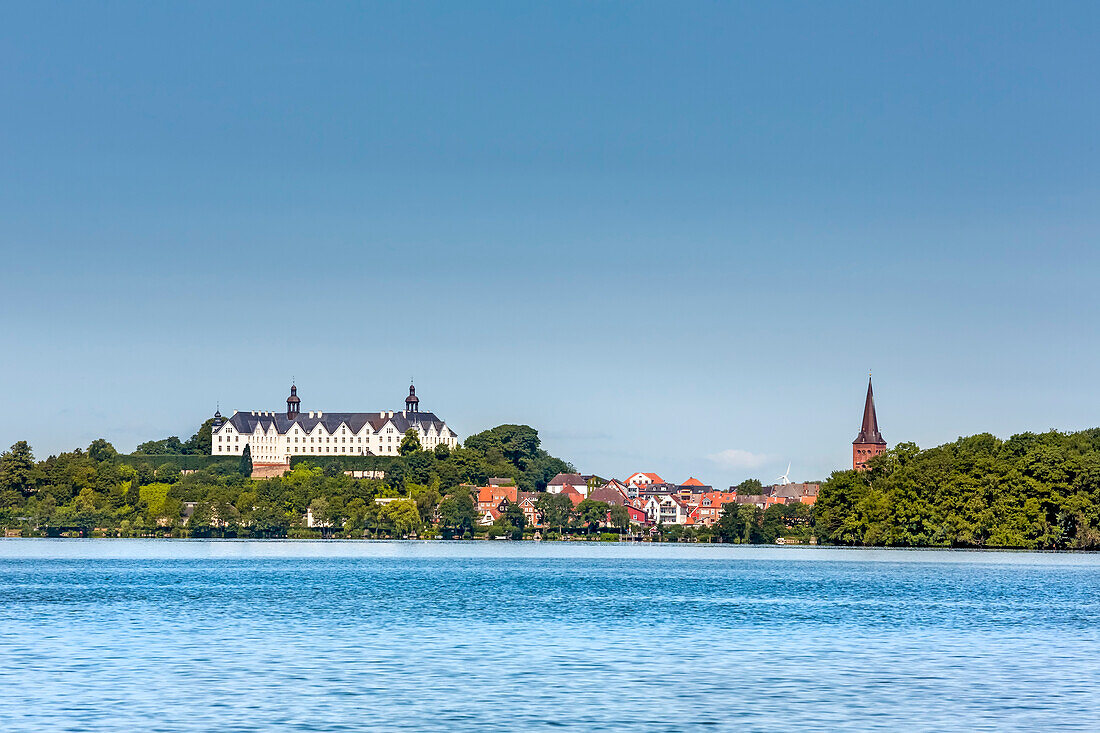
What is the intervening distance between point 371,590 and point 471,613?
1601cm

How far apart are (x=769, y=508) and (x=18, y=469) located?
323 feet

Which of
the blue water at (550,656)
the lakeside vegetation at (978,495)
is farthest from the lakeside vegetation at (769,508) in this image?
the blue water at (550,656)

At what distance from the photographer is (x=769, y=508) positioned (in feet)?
534

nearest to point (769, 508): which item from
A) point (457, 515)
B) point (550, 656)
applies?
point (457, 515)

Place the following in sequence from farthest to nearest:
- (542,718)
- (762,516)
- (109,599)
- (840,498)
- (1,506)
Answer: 1. (1,506)
2. (762,516)
3. (840,498)
4. (109,599)
5. (542,718)

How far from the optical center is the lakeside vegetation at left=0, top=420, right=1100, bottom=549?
346ft

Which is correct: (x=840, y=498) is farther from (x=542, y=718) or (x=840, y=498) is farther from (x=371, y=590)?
(x=542, y=718)

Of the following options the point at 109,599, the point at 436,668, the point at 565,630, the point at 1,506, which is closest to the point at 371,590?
the point at 109,599

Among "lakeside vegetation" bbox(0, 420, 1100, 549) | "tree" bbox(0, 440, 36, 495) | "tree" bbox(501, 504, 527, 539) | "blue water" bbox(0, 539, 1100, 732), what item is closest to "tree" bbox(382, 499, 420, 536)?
"lakeside vegetation" bbox(0, 420, 1100, 549)

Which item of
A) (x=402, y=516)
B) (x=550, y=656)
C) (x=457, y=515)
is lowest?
(x=550, y=656)

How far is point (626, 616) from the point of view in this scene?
46875mm

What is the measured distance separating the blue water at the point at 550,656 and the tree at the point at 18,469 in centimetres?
12465

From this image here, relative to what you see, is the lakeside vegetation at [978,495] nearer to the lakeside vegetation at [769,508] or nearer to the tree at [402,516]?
the lakeside vegetation at [769,508]

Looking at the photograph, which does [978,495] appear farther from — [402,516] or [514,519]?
[514,519]
